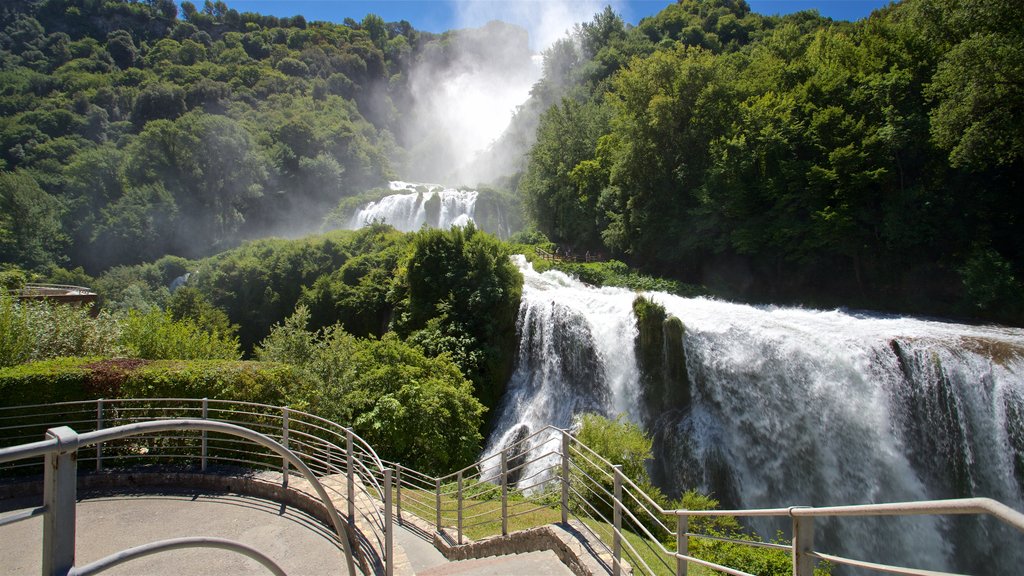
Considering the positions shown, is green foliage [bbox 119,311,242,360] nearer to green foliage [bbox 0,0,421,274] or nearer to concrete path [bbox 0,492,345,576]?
concrete path [bbox 0,492,345,576]

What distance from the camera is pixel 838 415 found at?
1527 cm

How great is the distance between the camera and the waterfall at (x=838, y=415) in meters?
13.5

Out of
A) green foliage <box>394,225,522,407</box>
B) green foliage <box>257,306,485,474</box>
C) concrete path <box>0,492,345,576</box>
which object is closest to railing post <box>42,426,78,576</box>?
concrete path <box>0,492,345,576</box>

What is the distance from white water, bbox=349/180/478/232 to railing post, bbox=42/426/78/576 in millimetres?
48191

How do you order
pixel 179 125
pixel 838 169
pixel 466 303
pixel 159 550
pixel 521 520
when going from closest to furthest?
pixel 159 550, pixel 521 520, pixel 838 169, pixel 466 303, pixel 179 125

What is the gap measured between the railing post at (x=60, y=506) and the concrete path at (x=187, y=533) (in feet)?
15.9

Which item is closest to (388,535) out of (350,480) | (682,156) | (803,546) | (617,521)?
(350,480)

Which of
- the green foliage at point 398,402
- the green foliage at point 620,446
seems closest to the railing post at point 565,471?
the green foliage at point 620,446

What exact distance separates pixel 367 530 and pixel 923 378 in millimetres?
15061

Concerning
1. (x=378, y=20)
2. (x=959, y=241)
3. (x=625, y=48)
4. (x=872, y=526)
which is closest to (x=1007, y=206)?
(x=959, y=241)

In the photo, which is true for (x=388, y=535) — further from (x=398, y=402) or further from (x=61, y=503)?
(x=398, y=402)

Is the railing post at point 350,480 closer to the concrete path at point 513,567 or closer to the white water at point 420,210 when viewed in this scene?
the concrete path at point 513,567

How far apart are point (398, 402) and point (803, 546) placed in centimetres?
1272

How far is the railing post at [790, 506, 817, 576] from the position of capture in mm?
2670
